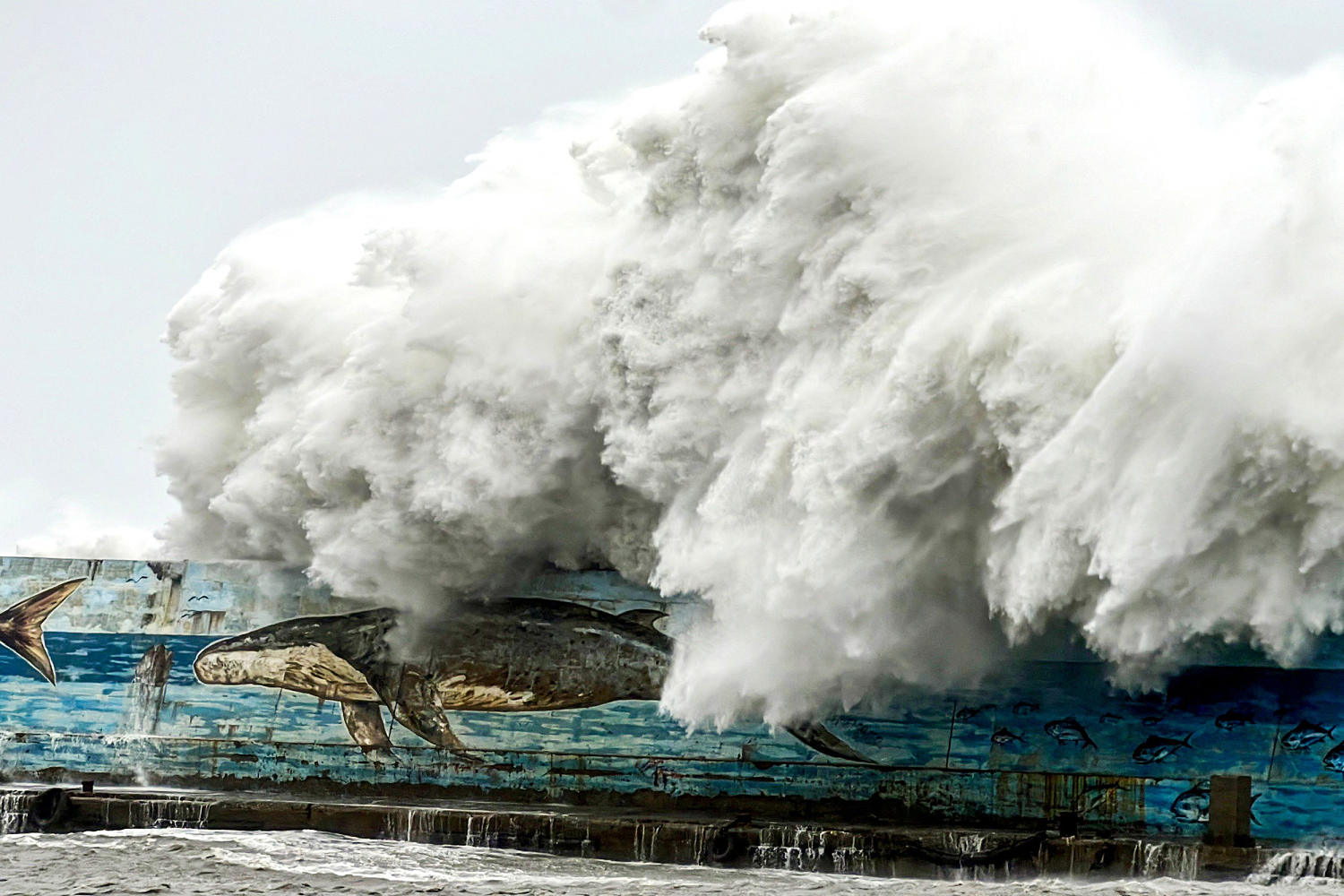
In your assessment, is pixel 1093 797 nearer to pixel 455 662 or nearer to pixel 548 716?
pixel 548 716

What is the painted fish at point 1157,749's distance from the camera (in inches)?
776

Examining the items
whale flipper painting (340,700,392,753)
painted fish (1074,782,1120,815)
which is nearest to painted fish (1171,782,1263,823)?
painted fish (1074,782,1120,815)

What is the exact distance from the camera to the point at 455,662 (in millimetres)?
24250

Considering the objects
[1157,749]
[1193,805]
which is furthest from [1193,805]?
[1157,749]

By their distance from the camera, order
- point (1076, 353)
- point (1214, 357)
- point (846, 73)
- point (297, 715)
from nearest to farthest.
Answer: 1. point (1214, 357)
2. point (1076, 353)
3. point (846, 73)
4. point (297, 715)

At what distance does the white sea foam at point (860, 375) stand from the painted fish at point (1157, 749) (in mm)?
1581

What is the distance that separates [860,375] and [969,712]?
5.08 m

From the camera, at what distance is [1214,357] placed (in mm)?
15734

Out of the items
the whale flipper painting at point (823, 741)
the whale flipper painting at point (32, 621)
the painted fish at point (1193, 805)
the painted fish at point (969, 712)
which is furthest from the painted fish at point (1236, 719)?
the whale flipper painting at point (32, 621)

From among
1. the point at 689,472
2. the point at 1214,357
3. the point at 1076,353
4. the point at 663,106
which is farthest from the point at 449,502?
the point at 1214,357

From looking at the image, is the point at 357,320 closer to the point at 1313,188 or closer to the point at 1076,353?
the point at 1076,353

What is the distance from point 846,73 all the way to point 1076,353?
4.55 meters

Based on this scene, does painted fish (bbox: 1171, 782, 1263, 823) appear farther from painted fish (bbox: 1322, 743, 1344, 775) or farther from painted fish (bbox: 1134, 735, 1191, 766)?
painted fish (bbox: 1322, 743, 1344, 775)

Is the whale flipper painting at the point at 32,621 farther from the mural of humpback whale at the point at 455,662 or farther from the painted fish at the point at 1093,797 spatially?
the painted fish at the point at 1093,797
